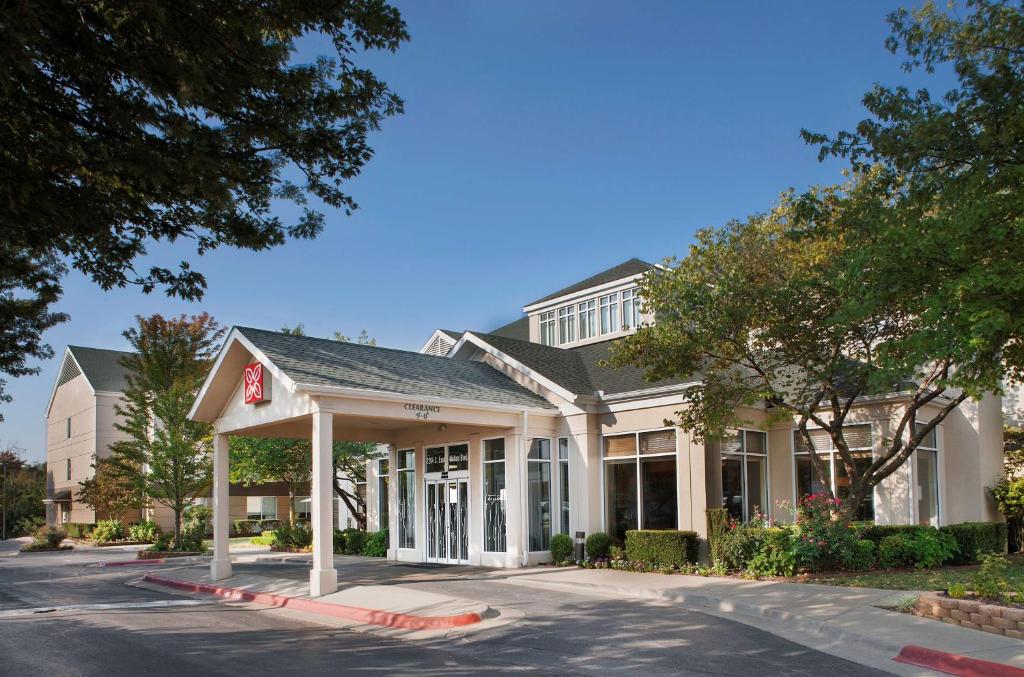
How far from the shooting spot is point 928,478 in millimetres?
22203

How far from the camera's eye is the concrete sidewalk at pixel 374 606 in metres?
13.1

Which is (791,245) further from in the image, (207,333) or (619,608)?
(207,333)

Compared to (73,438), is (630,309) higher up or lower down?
higher up

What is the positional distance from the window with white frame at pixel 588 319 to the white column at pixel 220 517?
536 inches

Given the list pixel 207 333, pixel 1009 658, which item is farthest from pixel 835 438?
pixel 207 333

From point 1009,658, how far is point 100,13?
11.8 metres

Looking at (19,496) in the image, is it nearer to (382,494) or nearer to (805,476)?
(382,494)

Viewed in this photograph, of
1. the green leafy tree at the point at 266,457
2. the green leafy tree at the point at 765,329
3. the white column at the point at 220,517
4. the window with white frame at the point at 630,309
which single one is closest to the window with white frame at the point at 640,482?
the green leafy tree at the point at 765,329

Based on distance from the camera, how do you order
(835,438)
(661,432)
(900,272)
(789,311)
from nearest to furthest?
(900,272) → (789,311) → (835,438) → (661,432)

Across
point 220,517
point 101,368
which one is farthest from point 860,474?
point 101,368

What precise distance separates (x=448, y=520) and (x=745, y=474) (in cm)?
850

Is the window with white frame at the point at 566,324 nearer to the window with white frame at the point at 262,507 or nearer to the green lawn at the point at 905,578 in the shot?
the green lawn at the point at 905,578

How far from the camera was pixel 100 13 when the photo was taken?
8.05 meters

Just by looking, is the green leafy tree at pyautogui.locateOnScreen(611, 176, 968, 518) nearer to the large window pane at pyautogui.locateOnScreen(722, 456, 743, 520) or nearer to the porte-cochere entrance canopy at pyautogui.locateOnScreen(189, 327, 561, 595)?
the large window pane at pyautogui.locateOnScreen(722, 456, 743, 520)
